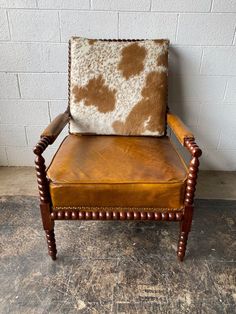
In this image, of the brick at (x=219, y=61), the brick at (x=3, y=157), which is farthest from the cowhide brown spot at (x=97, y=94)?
the brick at (x=3, y=157)

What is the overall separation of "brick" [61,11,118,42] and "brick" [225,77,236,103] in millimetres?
810

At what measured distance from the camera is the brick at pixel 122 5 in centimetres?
153

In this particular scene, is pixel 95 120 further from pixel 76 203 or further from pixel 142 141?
pixel 76 203

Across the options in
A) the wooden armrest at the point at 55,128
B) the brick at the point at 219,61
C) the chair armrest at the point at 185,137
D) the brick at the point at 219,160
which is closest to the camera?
the chair armrest at the point at 185,137

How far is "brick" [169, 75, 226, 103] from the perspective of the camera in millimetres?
1733

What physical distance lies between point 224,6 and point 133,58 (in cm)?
62

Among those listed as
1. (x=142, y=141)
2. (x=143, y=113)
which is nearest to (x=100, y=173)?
(x=142, y=141)

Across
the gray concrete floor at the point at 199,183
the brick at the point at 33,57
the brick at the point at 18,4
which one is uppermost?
the brick at the point at 18,4

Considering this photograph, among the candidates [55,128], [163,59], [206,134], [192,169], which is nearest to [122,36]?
[163,59]

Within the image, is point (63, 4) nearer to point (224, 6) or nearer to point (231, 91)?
point (224, 6)

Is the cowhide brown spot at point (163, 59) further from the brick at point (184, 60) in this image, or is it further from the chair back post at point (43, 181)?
the chair back post at point (43, 181)

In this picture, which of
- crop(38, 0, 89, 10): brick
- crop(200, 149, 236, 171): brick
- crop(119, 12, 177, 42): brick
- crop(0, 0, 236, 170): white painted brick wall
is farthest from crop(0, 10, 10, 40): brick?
crop(200, 149, 236, 171): brick

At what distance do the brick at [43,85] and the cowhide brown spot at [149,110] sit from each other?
522 millimetres

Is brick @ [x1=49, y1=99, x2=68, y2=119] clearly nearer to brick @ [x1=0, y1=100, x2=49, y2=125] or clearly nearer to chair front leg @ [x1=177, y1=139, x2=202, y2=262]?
brick @ [x1=0, y1=100, x2=49, y2=125]
